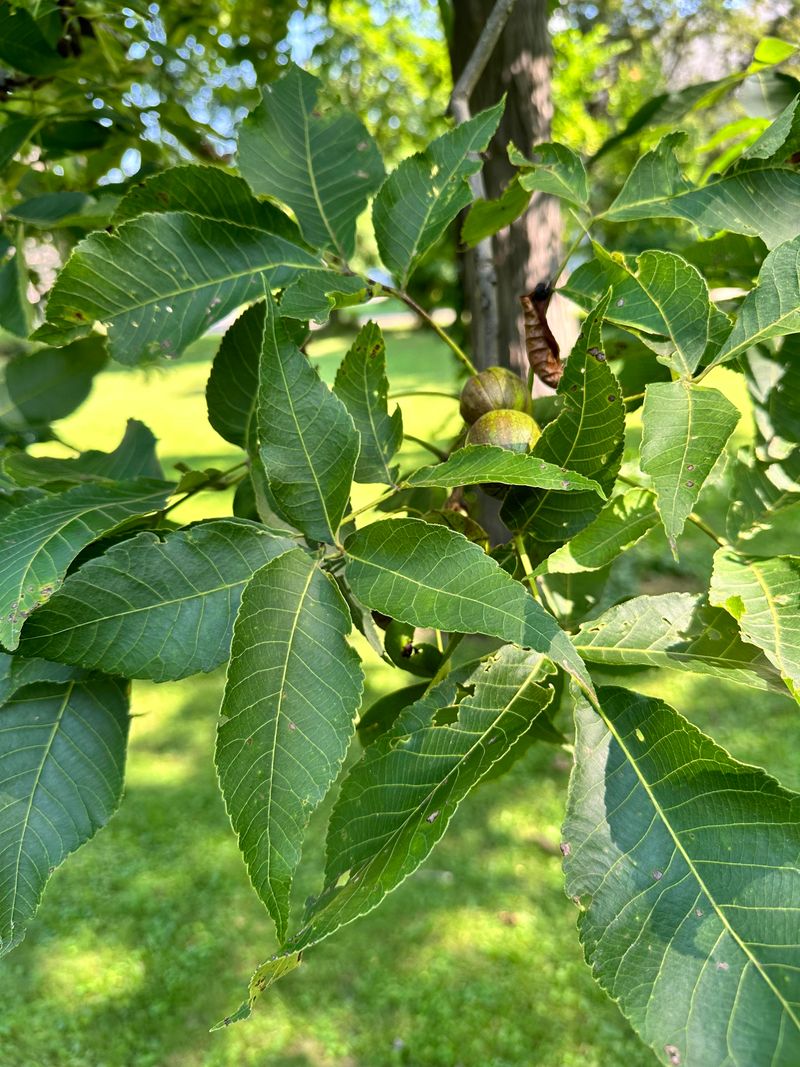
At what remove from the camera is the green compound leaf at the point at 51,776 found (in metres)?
0.70

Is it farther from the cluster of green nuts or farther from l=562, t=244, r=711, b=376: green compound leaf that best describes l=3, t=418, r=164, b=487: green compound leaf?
l=562, t=244, r=711, b=376: green compound leaf

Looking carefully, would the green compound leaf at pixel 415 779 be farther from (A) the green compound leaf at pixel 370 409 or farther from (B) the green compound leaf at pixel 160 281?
(B) the green compound leaf at pixel 160 281

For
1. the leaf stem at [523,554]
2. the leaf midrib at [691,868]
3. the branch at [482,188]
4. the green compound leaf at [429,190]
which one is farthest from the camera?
the branch at [482,188]

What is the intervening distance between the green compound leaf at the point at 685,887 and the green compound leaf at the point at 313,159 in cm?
62

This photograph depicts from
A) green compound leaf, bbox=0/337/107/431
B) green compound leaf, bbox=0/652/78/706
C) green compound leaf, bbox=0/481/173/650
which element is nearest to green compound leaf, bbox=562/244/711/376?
green compound leaf, bbox=0/481/173/650

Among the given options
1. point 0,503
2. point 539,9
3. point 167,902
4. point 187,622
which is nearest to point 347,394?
point 187,622

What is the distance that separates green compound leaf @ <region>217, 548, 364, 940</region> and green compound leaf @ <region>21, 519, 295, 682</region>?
0.05 meters

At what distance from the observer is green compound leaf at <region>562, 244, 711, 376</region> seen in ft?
2.48

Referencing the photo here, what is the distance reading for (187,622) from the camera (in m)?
0.69

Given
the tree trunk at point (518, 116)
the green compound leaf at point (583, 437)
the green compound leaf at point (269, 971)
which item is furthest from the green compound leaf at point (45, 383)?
the tree trunk at point (518, 116)

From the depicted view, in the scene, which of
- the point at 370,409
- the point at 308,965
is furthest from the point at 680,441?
the point at 308,965

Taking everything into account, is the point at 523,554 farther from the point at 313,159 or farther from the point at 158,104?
the point at 158,104

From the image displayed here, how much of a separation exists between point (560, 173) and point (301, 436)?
1.44 ft

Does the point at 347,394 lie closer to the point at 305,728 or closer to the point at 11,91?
the point at 305,728
